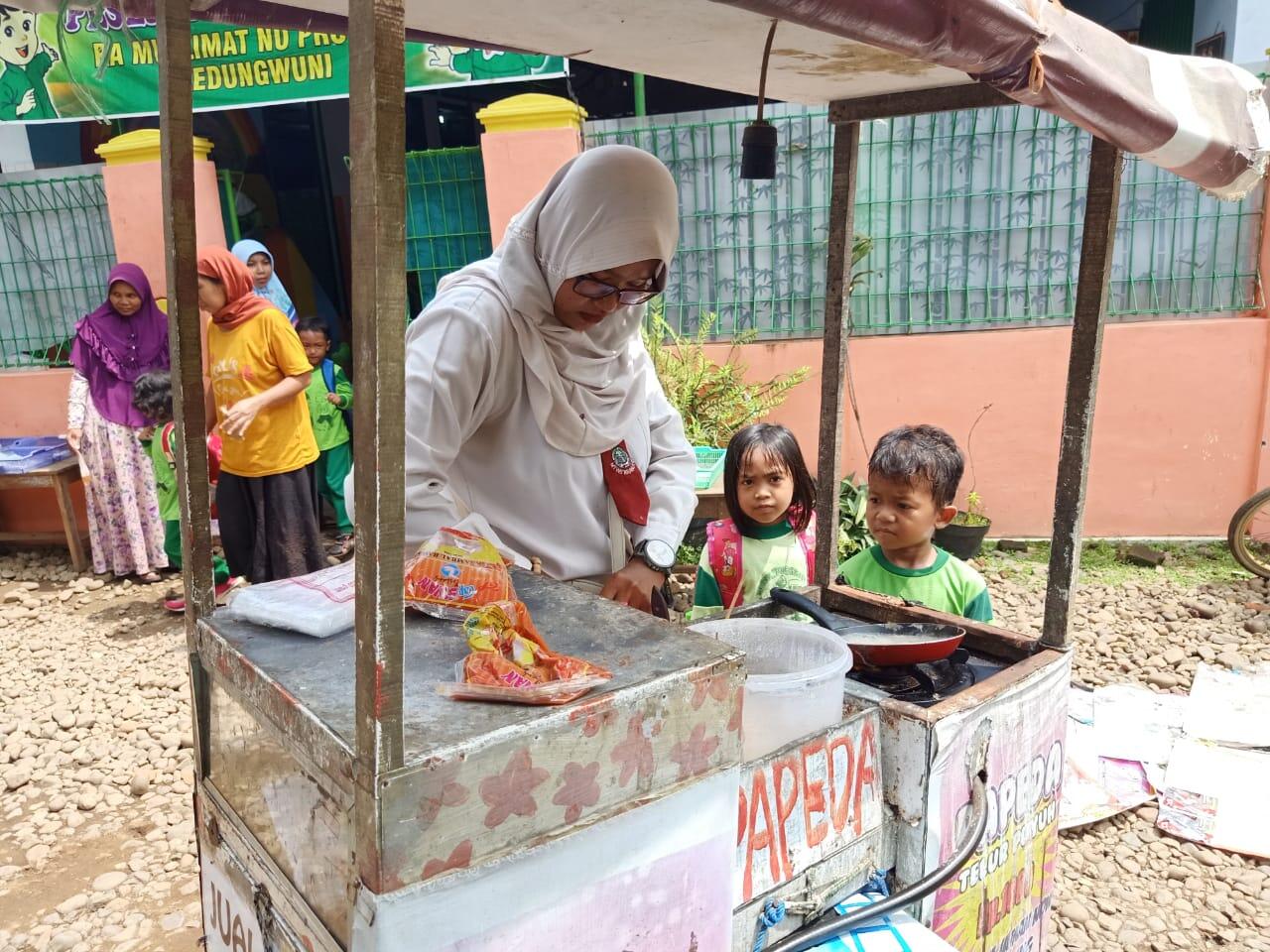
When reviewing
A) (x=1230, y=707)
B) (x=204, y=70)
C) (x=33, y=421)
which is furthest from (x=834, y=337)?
(x=33, y=421)

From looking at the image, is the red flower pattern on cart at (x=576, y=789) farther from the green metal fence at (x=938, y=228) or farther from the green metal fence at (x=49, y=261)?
the green metal fence at (x=49, y=261)

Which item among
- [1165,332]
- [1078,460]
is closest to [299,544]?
[1078,460]

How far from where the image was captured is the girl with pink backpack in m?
2.66

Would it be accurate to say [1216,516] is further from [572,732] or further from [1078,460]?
[572,732]

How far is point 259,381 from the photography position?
396cm

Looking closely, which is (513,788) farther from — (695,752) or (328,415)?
(328,415)

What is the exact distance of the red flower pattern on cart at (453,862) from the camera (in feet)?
2.64

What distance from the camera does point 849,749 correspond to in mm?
1316

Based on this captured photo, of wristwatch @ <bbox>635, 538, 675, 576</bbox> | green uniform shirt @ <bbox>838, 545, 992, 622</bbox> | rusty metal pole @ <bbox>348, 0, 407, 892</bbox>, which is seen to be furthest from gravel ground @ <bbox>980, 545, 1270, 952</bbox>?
rusty metal pole @ <bbox>348, 0, 407, 892</bbox>

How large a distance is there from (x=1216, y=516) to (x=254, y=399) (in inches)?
198

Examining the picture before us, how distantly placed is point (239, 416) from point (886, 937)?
343 cm

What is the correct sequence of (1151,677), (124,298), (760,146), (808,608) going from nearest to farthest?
(808,608), (760,146), (1151,677), (124,298)

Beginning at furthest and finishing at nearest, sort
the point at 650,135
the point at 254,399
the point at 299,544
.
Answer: the point at 650,135 → the point at 299,544 → the point at 254,399

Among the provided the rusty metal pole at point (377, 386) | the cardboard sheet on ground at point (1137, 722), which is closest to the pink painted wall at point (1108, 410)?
the cardboard sheet on ground at point (1137, 722)
